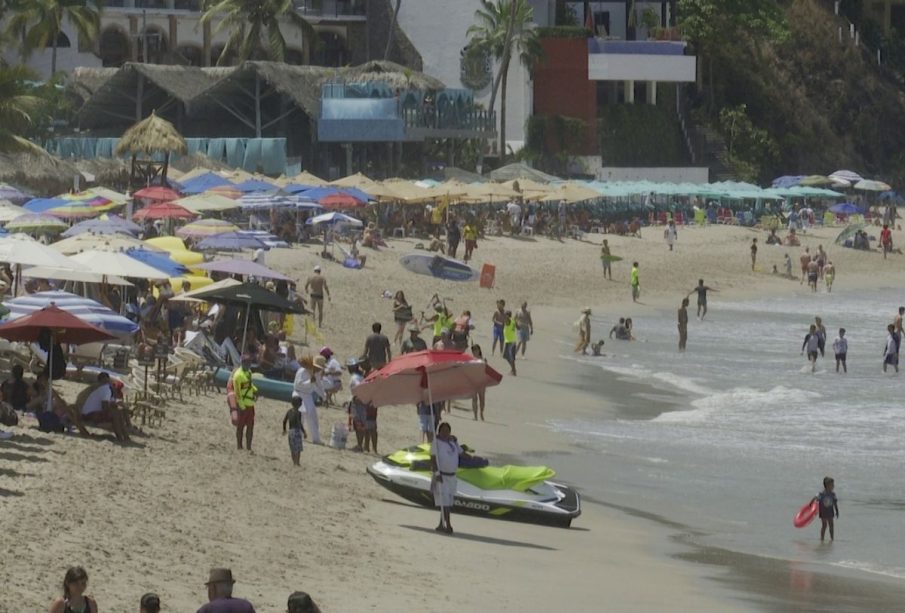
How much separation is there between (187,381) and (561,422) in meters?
5.46

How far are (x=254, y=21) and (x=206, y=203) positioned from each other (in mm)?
26338

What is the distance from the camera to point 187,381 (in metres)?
20.9

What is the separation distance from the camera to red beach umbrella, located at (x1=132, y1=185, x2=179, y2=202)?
3678 cm

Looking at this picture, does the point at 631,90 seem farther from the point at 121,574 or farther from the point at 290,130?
the point at 121,574

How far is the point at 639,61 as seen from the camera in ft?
230

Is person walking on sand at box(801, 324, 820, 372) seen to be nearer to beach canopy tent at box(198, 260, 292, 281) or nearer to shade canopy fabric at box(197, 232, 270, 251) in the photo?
shade canopy fabric at box(197, 232, 270, 251)

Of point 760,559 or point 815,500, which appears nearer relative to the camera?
point 760,559

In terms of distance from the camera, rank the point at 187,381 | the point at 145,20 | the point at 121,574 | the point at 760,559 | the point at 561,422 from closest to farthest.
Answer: the point at 121,574 → the point at 760,559 → the point at 187,381 → the point at 561,422 → the point at 145,20

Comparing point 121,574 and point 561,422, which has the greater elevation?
point 121,574

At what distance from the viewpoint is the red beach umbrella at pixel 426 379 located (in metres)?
16.2

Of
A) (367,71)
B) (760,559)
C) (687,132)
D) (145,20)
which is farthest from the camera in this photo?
(687,132)

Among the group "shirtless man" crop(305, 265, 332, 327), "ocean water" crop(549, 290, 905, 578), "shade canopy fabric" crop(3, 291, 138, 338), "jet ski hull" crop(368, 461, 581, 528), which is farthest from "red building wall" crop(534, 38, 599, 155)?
"jet ski hull" crop(368, 461, 581, 528)

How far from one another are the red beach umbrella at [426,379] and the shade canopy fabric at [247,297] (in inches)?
226

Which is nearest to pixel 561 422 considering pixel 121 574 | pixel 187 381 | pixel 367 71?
pixel 187 381
